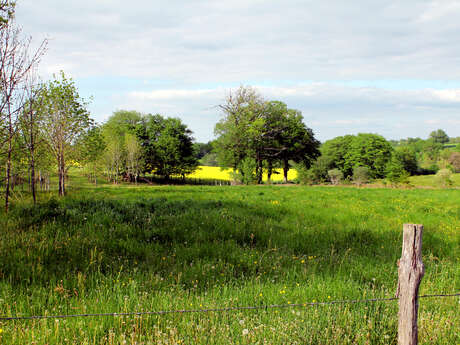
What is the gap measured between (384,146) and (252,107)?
5156 cm

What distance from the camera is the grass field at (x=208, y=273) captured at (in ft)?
15.3

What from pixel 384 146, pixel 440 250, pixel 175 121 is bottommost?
pixel 440 250

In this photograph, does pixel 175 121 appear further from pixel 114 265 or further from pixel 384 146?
pixel 114 265

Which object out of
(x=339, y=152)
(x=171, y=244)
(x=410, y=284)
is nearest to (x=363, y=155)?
(x=339, y=152)

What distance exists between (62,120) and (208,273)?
2236 cm

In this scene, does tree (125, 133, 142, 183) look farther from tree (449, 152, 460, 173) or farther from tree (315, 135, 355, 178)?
tree (449, 152, 460, 173)

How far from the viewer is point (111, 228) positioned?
10.5 meters

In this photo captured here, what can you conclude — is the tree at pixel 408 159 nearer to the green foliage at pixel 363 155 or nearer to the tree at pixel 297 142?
the green foliage at pixel 363 155

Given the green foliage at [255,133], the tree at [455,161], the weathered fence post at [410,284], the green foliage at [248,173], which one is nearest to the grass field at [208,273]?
the weathered fence post at [410,284]

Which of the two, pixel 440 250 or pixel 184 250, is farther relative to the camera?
pixel 440 250

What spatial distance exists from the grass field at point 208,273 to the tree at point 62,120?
42.6ft

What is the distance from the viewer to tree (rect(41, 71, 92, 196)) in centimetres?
2475

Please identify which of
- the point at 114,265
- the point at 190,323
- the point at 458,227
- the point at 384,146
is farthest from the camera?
the point at 384,146

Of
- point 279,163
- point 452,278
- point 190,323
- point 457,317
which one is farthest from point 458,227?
point 279,163
